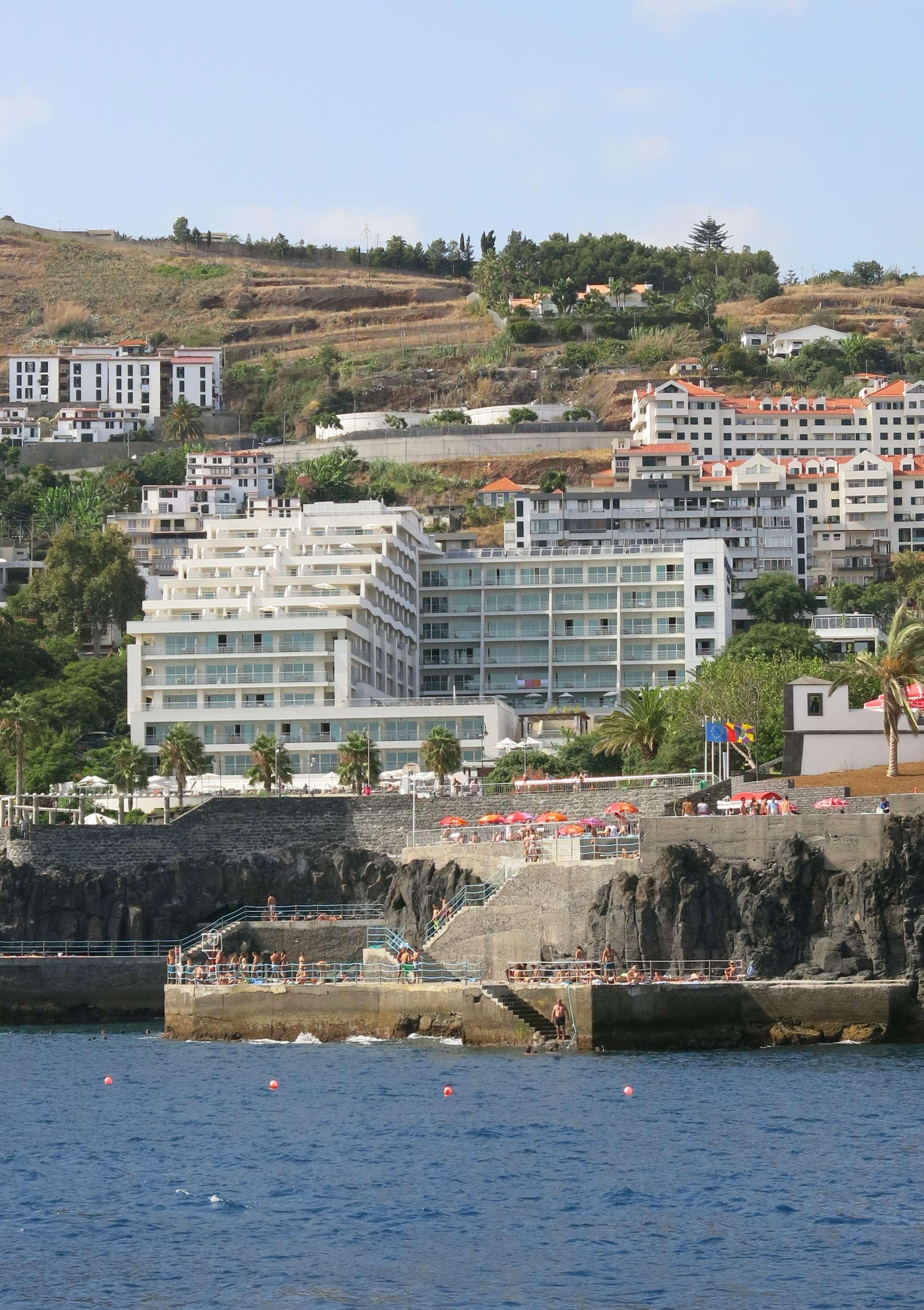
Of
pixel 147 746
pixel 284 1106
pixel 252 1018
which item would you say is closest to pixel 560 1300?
pixel 284 1106

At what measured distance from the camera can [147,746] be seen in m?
106

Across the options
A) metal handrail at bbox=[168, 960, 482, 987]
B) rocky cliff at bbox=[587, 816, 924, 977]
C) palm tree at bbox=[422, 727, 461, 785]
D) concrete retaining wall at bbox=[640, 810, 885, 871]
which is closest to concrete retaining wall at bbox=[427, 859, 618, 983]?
metal handrail at bbox=[168, 960, 482, 987]

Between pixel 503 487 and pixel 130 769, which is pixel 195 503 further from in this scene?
pixel 130 769

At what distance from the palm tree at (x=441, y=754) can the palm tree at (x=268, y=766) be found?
6.08 m

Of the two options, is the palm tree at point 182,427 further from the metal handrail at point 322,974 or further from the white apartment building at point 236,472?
the metal handrail at point 322,974

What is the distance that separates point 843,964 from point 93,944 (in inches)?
1157

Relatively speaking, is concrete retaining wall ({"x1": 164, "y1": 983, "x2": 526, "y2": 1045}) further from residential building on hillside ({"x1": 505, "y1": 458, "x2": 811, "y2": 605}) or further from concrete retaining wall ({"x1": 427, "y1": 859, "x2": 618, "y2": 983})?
residential building on hillside ({"x1": 505, "y1": 458, "x2": 811, "y2": 605})

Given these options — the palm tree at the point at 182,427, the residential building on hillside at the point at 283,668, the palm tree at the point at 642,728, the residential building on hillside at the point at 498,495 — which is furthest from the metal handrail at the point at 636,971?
the palm tree at the point at 182,427

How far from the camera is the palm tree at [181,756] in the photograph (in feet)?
307

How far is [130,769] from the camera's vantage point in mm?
92688

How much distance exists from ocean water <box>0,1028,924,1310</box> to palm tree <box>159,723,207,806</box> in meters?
31.5

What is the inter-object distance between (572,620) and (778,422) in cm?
5901

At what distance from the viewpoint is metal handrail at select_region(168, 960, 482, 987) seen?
66.2 meters

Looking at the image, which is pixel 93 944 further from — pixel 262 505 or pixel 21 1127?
pixel 262 505
